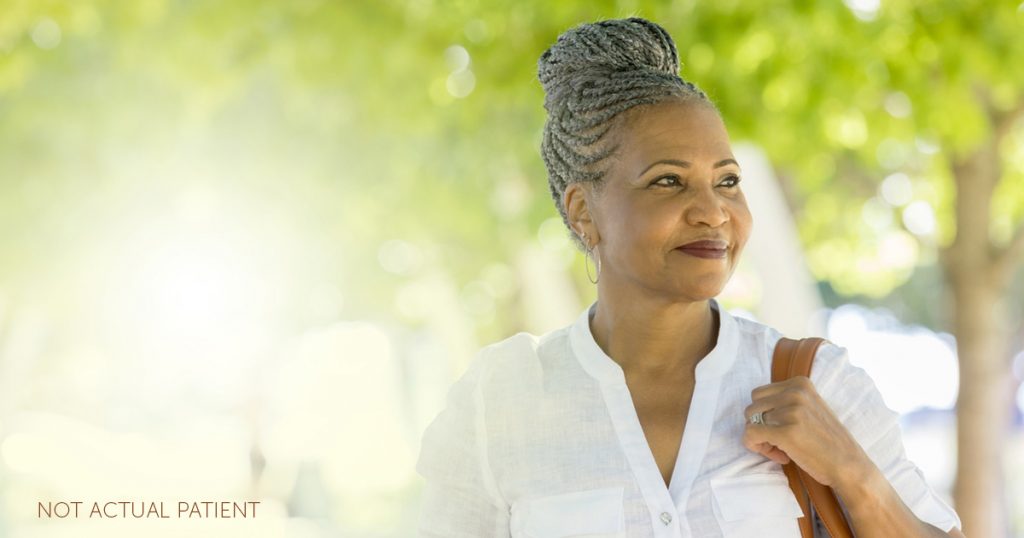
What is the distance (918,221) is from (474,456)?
9.37 meters

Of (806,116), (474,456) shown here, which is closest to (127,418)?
(806,116)

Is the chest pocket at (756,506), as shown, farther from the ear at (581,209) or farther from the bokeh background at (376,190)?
the bokeh background at (376,190)

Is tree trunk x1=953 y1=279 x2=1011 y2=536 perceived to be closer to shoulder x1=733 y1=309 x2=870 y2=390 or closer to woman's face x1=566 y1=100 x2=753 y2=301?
shoulder x1=733 y1=309 x2=870 y2=390

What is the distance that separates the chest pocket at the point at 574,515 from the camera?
256 cm

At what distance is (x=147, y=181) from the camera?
12914 millimetres

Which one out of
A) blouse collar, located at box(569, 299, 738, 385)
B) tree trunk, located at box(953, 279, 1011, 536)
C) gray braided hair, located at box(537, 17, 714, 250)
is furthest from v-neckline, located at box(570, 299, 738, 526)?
tree trunk, located at box(953, 279, 1011, 536)

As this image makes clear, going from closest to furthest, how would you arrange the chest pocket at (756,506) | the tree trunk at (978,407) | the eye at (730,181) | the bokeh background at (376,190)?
the chest pocket at (756,506) → the eye at (730,181) → the bokeh background at (376,190) → the tree trunk at (978,407)

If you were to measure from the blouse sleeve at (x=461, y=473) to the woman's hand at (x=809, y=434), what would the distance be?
591mm

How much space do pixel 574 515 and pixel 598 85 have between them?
900 mm

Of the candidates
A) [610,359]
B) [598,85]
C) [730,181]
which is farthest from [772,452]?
[598,85]

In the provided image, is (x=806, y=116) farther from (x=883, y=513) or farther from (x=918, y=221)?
(x=883, y=513)

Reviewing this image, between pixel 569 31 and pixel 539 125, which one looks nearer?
pixel 569 31

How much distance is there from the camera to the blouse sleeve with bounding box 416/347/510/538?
277 cm

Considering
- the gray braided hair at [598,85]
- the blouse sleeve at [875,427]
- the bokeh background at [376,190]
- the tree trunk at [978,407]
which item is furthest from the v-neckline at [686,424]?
the tree trunk at [978,407]
